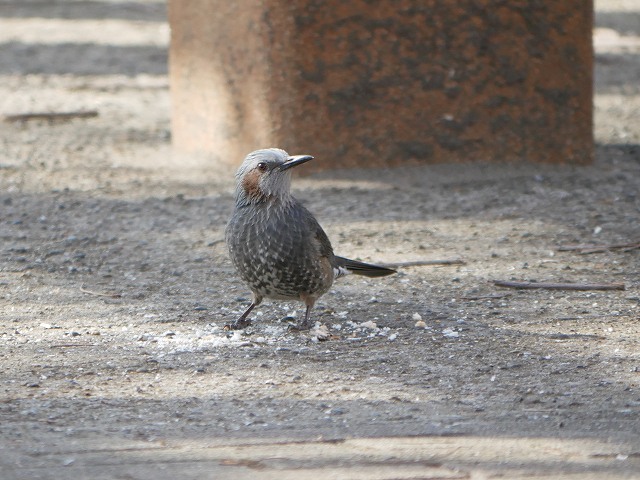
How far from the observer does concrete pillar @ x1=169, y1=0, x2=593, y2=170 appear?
6.98 m

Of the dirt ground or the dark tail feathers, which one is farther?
the dark tail feathers

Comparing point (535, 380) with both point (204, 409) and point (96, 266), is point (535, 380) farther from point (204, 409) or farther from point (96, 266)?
point (96, 266)

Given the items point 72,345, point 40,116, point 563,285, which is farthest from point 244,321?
point 40,116

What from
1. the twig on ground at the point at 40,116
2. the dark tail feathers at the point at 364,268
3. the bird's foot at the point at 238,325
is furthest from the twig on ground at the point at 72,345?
the twig on ground at the point at 40,116

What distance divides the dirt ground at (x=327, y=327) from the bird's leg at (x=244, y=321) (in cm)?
7

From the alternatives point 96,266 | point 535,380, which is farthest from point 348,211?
point 535,380

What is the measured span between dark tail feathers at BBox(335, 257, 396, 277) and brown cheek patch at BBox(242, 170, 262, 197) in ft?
1.76

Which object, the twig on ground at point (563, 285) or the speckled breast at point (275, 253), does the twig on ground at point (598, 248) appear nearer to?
the twig on ground at point (563, 285)

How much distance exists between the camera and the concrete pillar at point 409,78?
6.98 meters

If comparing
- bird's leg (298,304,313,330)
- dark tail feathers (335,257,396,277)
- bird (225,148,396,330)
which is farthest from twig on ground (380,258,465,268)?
bird's leg (298,304,313,330)

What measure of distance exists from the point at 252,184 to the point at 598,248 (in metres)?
2.15

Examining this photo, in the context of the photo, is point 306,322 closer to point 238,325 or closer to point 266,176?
point 238,325

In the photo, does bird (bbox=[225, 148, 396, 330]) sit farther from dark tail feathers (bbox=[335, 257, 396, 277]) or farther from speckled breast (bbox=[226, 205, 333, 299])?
dark tail feathers (bbox=[335, 257, 396, 277])

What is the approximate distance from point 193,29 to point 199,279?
273 cm
